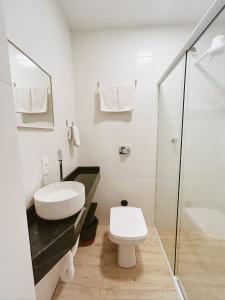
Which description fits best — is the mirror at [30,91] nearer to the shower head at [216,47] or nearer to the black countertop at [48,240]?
the black countertop at [48,240]

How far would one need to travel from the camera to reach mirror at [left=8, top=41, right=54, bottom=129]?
900 mm

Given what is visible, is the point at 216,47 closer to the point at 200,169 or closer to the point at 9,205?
the point at 200,169

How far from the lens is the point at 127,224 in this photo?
1.48 metres

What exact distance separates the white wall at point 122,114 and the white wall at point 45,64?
0.69ft

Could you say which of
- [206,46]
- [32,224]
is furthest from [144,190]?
[206,46]

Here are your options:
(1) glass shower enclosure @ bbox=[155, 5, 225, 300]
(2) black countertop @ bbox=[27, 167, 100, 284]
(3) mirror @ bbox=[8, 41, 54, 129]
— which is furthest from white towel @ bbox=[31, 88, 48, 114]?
(1) glass shower enclosure @ bbox=[155, 5, 225, 300]

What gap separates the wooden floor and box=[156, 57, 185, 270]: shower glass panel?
16cm

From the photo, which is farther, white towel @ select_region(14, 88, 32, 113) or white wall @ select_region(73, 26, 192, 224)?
white wall @ select_region(73, 26, 192, 224)

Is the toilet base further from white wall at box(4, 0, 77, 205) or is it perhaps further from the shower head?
the shower head

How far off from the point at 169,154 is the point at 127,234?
0.88 meters

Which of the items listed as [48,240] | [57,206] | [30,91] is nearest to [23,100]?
[30,91]

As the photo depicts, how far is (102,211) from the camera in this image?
2.11 m

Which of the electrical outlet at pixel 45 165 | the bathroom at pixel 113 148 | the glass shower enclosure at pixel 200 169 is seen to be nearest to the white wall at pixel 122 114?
the bathroom at pixel 113 148

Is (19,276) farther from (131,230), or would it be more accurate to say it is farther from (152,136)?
(152,136)
